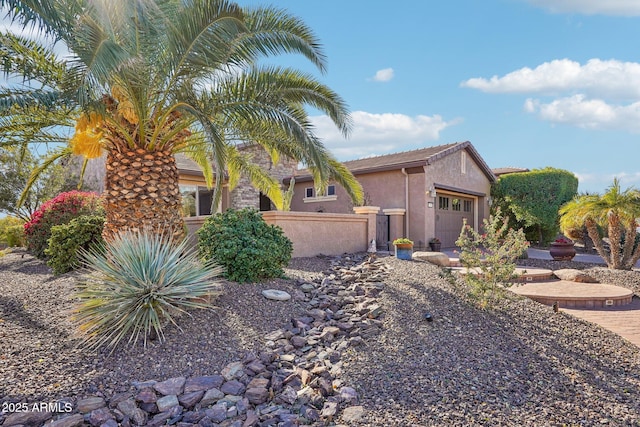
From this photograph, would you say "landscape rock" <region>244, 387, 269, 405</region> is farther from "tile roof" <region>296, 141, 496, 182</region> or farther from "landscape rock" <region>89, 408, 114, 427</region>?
"tile roof" <region>296, 141, 496, 182</region>

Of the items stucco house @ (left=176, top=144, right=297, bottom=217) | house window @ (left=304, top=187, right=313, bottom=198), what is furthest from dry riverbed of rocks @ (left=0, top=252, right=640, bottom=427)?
house window @ (left=304, top=187, right=313, bottom=198)

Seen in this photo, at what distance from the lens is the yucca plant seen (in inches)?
210

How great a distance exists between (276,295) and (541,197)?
16.8m

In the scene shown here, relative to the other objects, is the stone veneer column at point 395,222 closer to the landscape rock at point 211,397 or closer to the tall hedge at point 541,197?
the tall hedge at point 541,197

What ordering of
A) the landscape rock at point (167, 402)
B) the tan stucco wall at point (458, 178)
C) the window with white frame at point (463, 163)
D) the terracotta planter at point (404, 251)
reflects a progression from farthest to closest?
the window with white frame at point (463, 163) < the tan stucco wall at point (458, 178) < the terracotta planter at point (404, 251) < the landscape rock at point (167, 402)

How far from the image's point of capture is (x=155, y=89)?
7293 mm

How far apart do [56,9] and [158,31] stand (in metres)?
1.50

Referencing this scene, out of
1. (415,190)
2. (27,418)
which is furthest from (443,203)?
(27,418)

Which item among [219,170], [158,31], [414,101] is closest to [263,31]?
[158,31]

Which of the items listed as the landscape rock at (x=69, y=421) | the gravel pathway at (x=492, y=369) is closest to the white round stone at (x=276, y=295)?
the gravel pathway at (x=492, y=369)

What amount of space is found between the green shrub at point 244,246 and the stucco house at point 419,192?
830 centimetres

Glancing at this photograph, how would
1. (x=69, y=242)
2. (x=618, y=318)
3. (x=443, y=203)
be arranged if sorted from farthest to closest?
(x=443, y=203)
(x=69, y=242)
(x=618, y=318)

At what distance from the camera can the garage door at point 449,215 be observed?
1778 centimetres

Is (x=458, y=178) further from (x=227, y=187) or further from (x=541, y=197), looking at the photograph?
(x=227, y=187)
